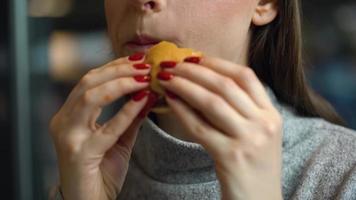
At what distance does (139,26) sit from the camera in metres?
0.71

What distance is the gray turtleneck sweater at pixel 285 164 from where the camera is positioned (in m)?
0.80

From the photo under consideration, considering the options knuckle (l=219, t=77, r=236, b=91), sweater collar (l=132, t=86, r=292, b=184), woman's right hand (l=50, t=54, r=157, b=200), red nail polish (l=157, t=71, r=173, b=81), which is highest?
knuckle (l=219, t=77, r=236, b=91)

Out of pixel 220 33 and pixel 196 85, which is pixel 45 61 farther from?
pixel 196 85

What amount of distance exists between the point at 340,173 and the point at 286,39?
225 mm

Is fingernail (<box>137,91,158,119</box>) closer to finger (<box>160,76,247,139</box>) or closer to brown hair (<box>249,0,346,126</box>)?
finger (<box>160,76,247,139</box>)

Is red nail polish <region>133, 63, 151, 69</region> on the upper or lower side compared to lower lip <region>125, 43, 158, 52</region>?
upper

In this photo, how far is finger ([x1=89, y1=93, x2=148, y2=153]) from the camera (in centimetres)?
63

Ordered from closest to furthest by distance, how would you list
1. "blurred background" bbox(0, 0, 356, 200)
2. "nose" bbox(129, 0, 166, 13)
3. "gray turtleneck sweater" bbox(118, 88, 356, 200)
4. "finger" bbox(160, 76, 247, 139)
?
1. "finger" bbox(160, 76, 247, 139)
2. "nose" bbox(129, 0, 166, 13)
3. "gray turtleneck sweater" bbox(118, 88, 356, 200)
4. "blurred background" bbox(0, 0, 356, 200)

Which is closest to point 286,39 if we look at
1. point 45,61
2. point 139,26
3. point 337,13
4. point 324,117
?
point 324,117

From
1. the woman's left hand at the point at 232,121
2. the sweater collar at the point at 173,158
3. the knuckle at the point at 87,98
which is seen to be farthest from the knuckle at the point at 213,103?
the sweater collar at the point at 173,158

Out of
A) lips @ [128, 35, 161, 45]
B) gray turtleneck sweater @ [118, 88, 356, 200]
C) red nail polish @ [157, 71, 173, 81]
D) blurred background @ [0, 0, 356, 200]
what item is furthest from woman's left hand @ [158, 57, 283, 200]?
blurred background @ [0, 0, 356, 200]

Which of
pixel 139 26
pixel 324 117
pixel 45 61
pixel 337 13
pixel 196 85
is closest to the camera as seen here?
pixel 196 85

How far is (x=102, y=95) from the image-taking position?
0.62 m

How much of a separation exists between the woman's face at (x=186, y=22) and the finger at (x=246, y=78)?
0.14 metres
